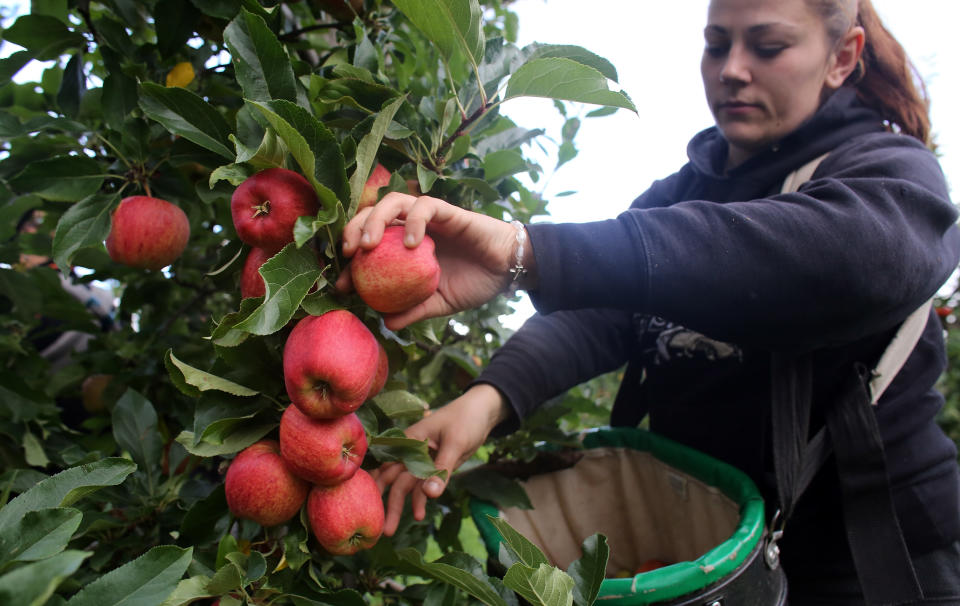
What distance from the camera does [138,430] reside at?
42.8 inches

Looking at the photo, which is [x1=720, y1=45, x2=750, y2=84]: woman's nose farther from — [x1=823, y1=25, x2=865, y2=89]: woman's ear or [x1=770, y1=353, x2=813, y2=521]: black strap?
[x1=770, y1=353, x2=813, y2=521]: black strap

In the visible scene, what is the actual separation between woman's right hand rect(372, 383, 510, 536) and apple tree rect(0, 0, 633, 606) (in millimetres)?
75

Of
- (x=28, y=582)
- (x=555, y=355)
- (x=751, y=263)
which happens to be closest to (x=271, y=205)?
(x=28, y=582)

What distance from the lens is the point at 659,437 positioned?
1362 millimetres

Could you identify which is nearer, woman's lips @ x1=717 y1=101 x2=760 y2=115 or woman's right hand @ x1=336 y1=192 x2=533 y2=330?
woman's right hand @ x1=336 y1=192 x2=533 y2=330

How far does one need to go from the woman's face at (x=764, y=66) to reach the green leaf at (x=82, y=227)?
1196 millimetres

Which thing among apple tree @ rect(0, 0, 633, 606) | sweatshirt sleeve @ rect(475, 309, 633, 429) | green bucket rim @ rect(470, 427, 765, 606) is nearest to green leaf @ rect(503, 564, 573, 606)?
apple tree @ rect(0, 0, 633, 606)

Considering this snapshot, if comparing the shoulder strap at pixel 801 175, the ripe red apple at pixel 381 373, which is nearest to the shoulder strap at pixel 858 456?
the shoulder strap at pixel 801 175

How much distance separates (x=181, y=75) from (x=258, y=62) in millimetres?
434

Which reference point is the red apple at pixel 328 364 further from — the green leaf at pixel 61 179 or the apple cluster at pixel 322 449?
the green leaf at pixel 61 179

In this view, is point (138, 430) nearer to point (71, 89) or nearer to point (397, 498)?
point (397, 498)

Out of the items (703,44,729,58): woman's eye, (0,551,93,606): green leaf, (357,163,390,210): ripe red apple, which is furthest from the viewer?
(703,44,729,58): woman's eye

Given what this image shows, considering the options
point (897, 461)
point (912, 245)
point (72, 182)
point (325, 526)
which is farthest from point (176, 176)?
point (897, 461)

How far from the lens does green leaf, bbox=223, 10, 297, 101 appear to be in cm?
75
